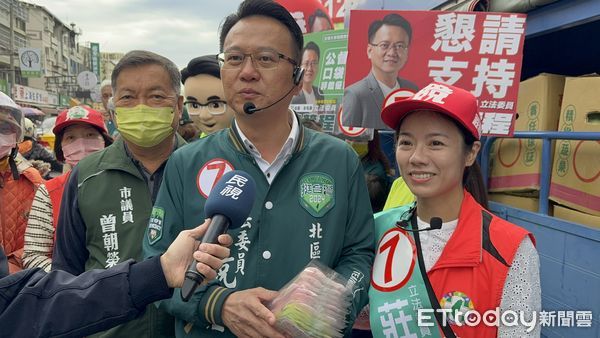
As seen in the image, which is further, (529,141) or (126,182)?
(529,141)

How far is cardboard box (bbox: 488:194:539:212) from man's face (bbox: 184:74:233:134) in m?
2.48

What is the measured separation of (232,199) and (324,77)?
358cm

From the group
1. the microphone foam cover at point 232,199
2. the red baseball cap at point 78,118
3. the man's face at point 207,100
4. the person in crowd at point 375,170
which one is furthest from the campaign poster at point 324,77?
the microphone foam cover at point 232,199

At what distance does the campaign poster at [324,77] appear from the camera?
468cm

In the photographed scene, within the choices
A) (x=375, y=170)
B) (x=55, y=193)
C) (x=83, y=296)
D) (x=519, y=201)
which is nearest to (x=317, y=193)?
(x=83, y=296)

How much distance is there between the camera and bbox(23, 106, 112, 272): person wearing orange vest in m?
2.38

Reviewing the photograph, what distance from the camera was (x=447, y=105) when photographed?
182 cm

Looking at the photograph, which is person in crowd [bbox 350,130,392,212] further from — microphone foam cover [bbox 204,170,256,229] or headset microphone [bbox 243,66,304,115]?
microphone foam cover [bbox 204,170,256,229]

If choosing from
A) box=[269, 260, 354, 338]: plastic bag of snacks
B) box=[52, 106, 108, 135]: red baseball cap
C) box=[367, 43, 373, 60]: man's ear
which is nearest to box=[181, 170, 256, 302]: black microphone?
box=[269, 260, 354, 338]: plastic bag of snacks

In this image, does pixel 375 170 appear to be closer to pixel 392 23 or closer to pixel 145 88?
pixel 392 23

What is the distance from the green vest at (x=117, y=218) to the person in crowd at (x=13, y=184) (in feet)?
3.31

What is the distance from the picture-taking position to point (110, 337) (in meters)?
2.07

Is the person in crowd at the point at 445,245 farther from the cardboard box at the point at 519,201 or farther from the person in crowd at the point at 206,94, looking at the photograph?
the cardboard box at the point at 519,201

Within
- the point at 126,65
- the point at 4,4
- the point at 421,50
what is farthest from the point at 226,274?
the point at 4,4
